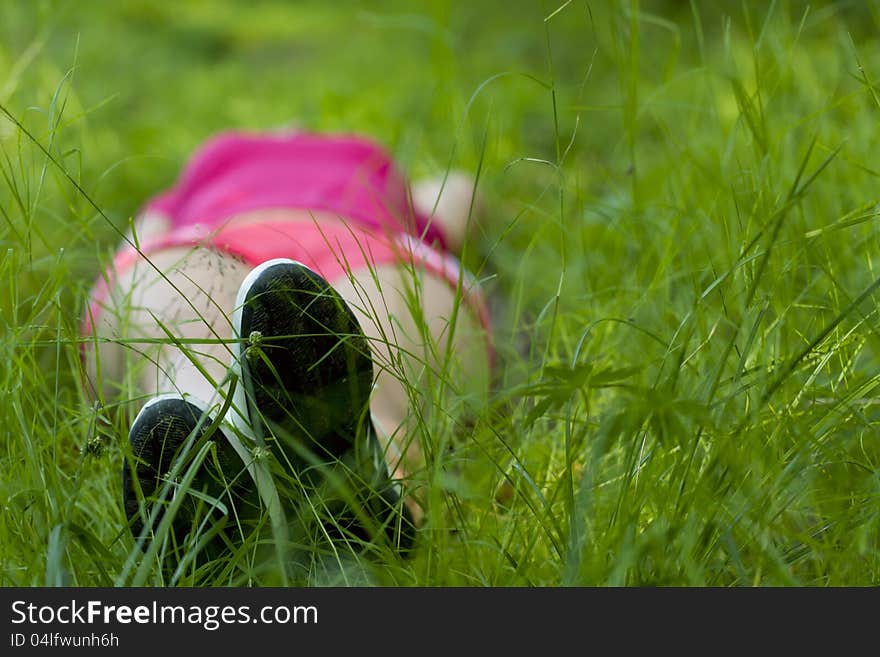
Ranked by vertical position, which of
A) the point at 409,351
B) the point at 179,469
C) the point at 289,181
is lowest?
the point at 179,469

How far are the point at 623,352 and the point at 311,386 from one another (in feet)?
1.46

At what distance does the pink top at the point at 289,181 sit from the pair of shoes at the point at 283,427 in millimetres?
700

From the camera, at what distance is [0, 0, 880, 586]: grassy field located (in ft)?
2.34

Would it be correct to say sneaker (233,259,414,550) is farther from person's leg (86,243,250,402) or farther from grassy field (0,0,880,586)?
person's leg (86,243,250,402)

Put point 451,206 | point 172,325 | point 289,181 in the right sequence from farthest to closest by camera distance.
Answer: point 451,206
point 289,181
point 172,325

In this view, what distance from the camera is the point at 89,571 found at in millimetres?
759

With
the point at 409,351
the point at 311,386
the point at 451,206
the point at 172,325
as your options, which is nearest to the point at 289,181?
the point at 451,206

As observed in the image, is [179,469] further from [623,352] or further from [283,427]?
[623,352]

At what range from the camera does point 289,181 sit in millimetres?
1674

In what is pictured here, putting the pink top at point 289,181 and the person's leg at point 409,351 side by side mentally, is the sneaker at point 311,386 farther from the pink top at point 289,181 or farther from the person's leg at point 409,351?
the pink top at point 289,181

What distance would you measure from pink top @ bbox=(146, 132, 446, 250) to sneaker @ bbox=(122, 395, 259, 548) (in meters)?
0.76

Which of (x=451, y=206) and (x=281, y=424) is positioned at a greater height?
(x=451, y=206)
